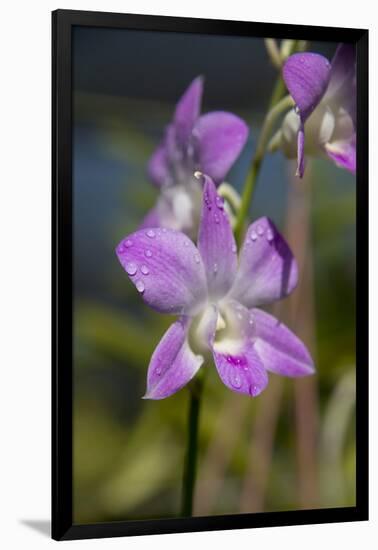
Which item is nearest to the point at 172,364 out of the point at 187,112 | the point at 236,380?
the point at 236,380

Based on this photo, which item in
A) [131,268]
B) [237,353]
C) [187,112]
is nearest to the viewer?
[131,268]

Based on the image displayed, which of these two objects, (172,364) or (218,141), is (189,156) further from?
(172,364)

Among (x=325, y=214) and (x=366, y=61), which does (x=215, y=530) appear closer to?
(x=325, y=214)

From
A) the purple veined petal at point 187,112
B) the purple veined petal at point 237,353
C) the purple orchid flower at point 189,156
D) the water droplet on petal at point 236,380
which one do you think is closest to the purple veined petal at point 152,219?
the purple orchid flower at point 189,156

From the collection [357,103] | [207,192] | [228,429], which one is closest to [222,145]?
[207,192]

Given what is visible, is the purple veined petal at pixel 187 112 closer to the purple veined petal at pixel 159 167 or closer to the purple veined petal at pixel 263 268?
the purple veined petal at pixel 159 167

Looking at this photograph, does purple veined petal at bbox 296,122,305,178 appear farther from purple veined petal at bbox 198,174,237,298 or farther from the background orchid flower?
purple veined petal at bbox 198,174,237,298

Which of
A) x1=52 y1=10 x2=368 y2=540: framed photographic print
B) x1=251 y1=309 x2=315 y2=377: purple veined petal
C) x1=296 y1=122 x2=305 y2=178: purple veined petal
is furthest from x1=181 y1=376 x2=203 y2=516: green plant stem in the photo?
x1=296 y1=122 x2=305 y2=178: purple veined petal
